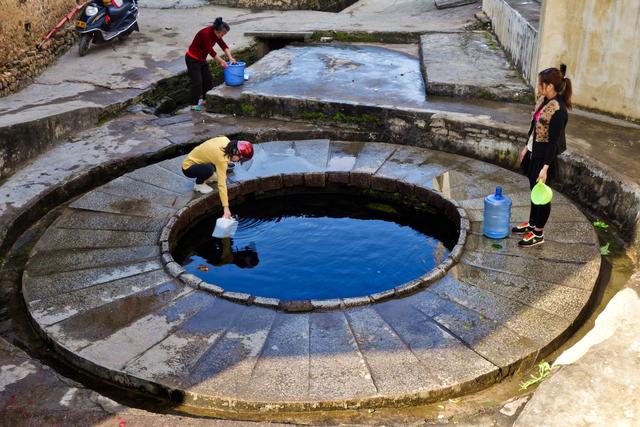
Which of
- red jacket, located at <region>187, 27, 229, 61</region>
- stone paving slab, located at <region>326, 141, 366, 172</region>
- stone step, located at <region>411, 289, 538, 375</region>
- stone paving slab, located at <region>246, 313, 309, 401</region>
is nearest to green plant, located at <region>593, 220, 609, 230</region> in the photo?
stone step, located at <region>411, 289, 538, 375</region>

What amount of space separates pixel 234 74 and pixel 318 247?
14.2 ft

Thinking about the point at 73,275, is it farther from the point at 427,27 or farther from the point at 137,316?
the point at 427,27

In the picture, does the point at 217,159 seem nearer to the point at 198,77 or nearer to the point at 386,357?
the point at 386,357

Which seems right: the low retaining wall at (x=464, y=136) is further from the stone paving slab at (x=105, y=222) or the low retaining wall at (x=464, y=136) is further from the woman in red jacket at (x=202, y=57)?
the stone paving slab at (x=105, y=222)

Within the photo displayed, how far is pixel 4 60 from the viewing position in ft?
30.5

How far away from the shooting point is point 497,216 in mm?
5719

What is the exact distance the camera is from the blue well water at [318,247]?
18.7 ft

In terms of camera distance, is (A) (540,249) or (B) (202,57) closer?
(A) (540,249)

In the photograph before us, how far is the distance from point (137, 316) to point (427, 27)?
10107 millimetres

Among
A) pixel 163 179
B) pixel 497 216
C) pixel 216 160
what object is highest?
pixel 216 160

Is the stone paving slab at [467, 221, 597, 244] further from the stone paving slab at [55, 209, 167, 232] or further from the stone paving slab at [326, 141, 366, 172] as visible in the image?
the stone paving slab at [55, 209, 167, 232]

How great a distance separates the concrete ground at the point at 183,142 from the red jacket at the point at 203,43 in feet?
3.40

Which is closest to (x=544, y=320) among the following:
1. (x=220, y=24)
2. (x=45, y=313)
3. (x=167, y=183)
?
(x=45, y=313)

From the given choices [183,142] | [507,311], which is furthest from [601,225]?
[183,142]
